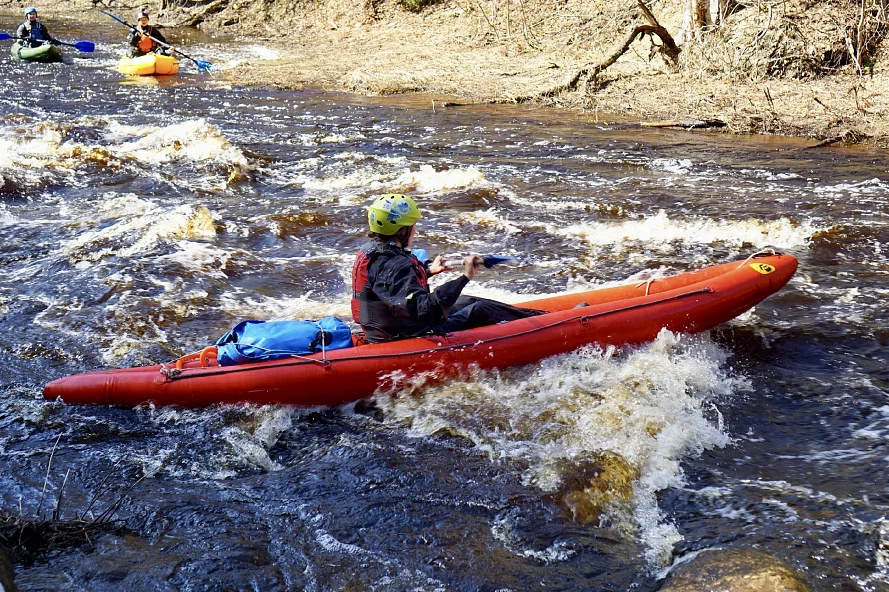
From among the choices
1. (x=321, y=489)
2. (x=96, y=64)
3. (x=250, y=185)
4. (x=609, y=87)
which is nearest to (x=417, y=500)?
(x=321, y=489)

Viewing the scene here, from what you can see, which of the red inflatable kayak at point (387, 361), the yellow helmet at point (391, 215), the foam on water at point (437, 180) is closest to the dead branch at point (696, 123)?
the foam on water at point (437, 180)

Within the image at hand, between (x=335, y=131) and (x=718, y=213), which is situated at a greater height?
(x=335, y=131)

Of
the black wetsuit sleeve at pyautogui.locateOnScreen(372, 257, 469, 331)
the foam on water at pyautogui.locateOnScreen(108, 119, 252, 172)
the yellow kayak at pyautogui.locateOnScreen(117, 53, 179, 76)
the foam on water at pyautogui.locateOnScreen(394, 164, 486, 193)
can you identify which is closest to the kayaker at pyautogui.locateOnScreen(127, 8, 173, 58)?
the yellow kayak at pyautogui.locateOnScreen(117, 53, 179, 76)

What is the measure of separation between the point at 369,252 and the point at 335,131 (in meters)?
7.44

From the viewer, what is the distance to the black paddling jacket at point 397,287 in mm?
4402

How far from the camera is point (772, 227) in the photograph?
730 cm

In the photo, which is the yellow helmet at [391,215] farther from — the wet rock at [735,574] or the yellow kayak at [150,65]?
the yellow kayak at [150,65]

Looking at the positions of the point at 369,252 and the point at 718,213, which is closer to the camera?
the point at 369,252

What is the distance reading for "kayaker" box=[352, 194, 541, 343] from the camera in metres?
4.38

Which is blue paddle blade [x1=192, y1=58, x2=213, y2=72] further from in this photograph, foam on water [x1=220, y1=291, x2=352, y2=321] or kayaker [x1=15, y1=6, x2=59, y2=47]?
foam on water [x1=220, y1=291, x2=352, y2=321]

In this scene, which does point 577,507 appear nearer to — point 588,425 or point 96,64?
point 588,425

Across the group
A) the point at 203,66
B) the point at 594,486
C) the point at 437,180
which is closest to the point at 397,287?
the point at 594,486

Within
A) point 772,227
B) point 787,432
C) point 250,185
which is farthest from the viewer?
point 250,185

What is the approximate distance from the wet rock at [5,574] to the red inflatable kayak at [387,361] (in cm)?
165
